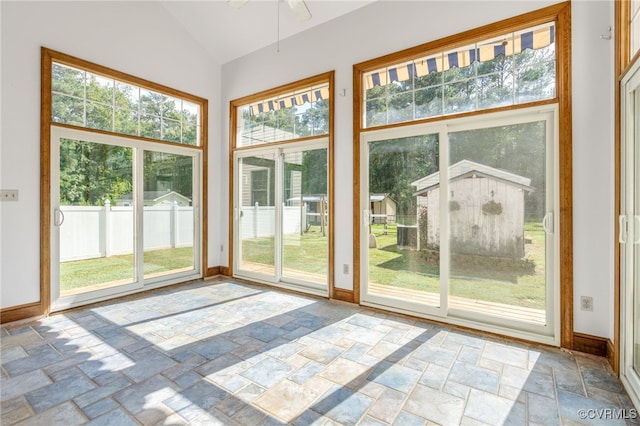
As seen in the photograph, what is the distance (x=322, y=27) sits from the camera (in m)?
3.94

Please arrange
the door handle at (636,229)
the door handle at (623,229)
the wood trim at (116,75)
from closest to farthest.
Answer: the door handle at (636,229) → the door handle at (623,229) → the wood trim at (116,75)

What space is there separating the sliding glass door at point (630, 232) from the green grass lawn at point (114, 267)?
485 centimetres

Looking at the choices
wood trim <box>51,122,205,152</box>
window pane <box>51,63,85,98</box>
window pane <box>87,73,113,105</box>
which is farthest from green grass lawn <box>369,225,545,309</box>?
window pane <box>51,63,85,98</box>

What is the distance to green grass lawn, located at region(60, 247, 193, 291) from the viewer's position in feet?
11.7

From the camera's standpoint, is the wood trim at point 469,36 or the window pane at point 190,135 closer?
the wood trim at point 469,36

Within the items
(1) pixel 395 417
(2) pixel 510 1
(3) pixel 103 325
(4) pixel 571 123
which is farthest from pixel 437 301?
(3) pixel 103 325

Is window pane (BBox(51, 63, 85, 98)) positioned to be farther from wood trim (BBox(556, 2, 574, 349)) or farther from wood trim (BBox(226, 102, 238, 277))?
wood trim (BBox(556, 2, 574, 349))

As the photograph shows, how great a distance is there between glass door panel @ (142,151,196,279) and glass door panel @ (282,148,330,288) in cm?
149

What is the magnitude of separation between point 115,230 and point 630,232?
4.94 meters

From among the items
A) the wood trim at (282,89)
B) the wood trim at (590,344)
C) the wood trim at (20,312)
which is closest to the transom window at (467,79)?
the wood trim at (282,89)

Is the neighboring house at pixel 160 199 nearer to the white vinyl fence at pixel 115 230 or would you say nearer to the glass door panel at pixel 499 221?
the white vinyl fence at pixel 115 230

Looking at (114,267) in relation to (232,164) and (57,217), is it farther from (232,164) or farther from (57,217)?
(232,164)

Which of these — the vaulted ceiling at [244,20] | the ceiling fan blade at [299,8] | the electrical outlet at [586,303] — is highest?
the vaulted ceiling at [244,20]

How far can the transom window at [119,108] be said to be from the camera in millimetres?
3453
